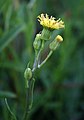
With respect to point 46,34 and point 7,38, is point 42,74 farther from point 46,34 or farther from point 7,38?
point 46,34

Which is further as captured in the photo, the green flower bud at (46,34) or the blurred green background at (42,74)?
the blurred green background at (42,74)

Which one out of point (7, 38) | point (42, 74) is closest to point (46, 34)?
point (7, 38)

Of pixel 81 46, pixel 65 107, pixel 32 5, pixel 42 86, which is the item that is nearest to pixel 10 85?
pixel 42 86

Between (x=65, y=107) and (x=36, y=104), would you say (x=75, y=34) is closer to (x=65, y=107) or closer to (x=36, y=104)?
(x=65, y=107)

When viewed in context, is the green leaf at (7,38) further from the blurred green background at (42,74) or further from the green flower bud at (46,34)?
the green flower bud at (46,34)

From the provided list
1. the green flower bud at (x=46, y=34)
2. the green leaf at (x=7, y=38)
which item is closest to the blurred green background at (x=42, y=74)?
the green leaf at (x=7, y=38)

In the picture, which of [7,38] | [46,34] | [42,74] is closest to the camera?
[46,34]

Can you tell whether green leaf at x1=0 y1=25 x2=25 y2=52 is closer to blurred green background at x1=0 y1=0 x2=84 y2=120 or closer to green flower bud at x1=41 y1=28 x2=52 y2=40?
blurred green background at x1=0 y1=0 x2=84 y2=120

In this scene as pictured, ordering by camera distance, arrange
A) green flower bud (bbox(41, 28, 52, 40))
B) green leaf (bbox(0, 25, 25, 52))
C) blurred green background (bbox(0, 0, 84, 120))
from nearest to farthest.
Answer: green flower bud (bbox(41, 28, 52, 40)), green leaf (bbox(0, 25, 25, 52)), blurred green background (bbox(0, 0, 84, 120))

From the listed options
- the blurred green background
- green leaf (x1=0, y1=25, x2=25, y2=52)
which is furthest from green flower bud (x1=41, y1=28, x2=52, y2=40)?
the blurred green background

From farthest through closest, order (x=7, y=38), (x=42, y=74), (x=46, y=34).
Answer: (x=42, y=74)
(x=7, y=38)
(x=46, y=34)

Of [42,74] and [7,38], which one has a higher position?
[7,38]
